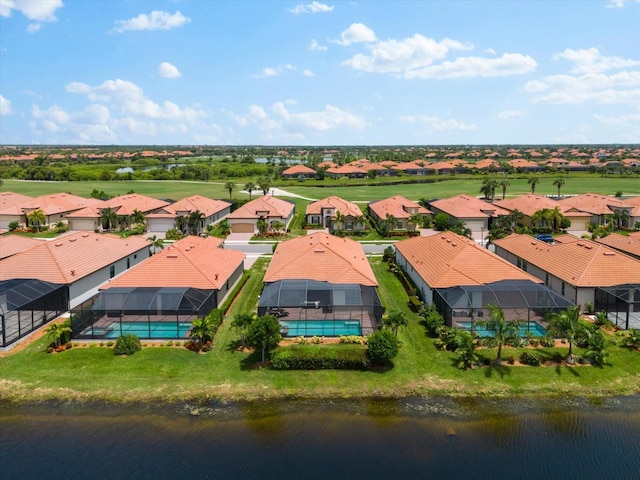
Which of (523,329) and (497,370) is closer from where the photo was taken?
(497,370)

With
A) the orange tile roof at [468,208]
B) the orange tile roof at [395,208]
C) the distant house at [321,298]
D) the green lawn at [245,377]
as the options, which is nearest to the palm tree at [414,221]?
the orange tile roof at [395,208]

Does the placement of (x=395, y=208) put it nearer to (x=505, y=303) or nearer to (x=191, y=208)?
(x=191, y=208)

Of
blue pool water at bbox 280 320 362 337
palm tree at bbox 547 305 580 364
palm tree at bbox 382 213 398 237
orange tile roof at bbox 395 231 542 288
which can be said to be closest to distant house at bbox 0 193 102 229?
palm tree at bbox 382 213 398 237

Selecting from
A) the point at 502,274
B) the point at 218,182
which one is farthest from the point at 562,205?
the point at 218,182

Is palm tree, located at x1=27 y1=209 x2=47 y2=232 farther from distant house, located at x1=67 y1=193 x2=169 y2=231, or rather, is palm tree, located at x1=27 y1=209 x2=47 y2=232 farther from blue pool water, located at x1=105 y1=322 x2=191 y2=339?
blue pool water, located at x1=105 y1=322 x2=191 y2=339

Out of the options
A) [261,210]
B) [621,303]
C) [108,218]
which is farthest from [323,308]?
[108,218]

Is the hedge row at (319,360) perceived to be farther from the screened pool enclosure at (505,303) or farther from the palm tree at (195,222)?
the palm tree at (195,222)
